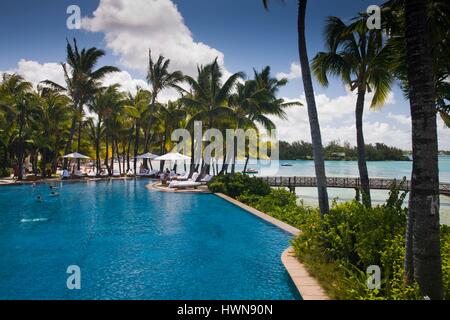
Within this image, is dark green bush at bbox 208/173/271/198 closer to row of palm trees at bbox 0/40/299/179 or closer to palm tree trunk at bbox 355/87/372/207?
row of palm trees at bbox 0/40/299/179

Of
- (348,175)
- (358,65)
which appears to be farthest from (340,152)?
(358,65)

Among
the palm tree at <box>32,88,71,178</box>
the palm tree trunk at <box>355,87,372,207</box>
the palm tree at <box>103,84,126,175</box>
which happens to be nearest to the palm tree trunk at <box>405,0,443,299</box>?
the palm tree trunk at <box>355,87,372,207</box>

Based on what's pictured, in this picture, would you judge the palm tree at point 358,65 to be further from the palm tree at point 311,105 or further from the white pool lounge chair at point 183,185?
the white pool lounge chair at point 183,185

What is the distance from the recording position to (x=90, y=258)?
809 cm

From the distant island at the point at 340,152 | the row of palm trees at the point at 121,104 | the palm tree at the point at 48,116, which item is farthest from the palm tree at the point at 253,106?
the distant island at the point at 340,152

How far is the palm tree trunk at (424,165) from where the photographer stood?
409 cm

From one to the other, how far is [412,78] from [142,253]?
7.78 m

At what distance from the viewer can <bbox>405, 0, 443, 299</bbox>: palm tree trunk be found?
13.4ft

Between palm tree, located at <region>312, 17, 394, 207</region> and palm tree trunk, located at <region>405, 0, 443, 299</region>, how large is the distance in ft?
19.7

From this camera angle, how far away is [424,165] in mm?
4105

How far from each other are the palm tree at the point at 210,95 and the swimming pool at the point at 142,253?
428 inches

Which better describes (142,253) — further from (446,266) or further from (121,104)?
(121,104)
